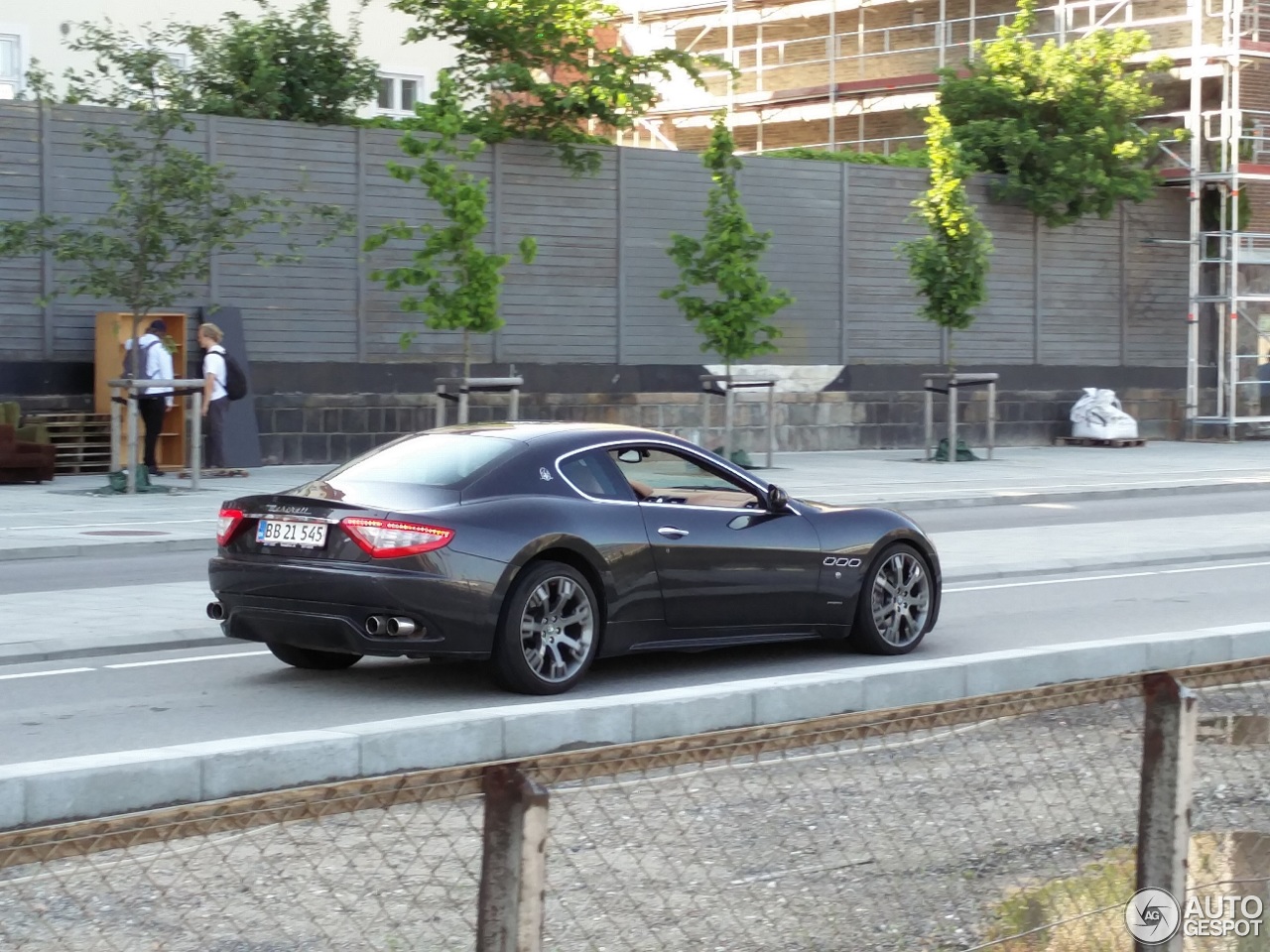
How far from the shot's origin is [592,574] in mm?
9500

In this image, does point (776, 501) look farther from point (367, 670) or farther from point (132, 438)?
point (132, 438)

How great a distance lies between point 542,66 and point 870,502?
10.1 meters

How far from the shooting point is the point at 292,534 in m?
9.23

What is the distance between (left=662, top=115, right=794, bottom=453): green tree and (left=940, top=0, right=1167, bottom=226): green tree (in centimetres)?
941

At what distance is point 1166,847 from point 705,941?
1128 millimetres

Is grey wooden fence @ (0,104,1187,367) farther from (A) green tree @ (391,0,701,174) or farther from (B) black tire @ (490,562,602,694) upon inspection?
(B) black tire @ (490,562,602,694)

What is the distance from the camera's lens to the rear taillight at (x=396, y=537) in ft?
29.5

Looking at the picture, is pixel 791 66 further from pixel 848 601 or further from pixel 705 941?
pixel 705 941

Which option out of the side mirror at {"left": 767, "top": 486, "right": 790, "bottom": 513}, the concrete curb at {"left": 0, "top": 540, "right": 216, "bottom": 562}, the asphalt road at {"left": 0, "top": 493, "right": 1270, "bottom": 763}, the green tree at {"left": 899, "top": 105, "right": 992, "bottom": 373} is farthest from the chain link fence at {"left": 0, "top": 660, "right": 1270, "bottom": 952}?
the green tree at {"left": 899, "top": 105, "right": 992, "bottom": 373}

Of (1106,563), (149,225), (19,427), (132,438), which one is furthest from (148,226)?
(1106,563)

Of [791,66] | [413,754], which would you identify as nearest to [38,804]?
[413,754]

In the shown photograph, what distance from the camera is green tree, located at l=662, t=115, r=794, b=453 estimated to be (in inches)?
1057

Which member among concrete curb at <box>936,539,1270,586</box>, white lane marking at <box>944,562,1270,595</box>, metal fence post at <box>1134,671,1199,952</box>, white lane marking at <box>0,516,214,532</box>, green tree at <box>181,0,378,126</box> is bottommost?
white lane marking at <box>944,562,1270,595</box>

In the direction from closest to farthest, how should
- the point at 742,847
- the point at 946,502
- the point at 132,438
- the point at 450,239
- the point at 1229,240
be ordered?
the point at 742,847 → the point at 132,438 → the point at 946,502 → the point at 450,239 → the point at 1229,240
